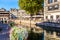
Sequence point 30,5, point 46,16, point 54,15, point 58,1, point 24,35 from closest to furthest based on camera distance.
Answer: point 24,35, point 58,1, point 54,15, point 46,16, point 30,5

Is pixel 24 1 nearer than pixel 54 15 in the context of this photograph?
No

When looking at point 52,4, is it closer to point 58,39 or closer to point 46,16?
point 46,16

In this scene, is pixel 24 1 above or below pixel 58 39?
→ above

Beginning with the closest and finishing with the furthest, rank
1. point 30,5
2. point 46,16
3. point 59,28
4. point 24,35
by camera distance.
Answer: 1. point 24,35
2. point 59,28
3. point 46,16
4. point 30,5

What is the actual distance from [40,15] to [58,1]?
117ft

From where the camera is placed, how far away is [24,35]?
630cm

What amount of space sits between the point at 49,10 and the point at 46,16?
97.0 inches

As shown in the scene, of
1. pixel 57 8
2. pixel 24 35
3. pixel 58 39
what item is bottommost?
pixel 58 39

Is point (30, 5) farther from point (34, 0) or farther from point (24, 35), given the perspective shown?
point (24, 35)

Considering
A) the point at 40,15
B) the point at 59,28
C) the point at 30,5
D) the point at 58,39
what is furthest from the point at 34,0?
the point at 58,39

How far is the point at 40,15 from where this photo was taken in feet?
247

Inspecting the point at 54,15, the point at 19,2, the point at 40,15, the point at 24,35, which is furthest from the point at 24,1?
the point at 24,35

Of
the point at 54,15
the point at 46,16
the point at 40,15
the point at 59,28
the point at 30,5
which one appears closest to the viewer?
the point at 59,28

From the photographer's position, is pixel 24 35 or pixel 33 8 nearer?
pixel 24 35
